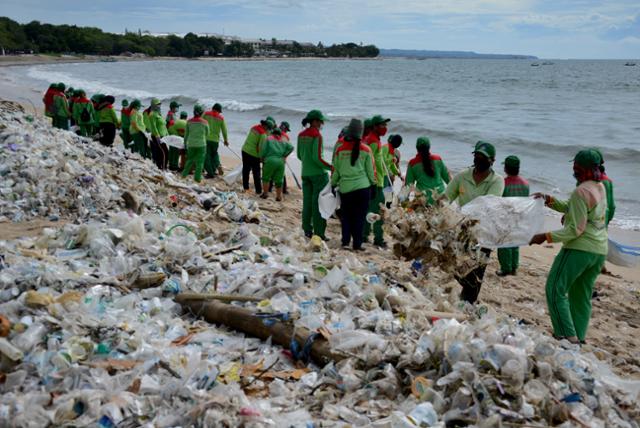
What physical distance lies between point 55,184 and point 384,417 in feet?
19.8

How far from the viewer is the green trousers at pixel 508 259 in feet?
25.8

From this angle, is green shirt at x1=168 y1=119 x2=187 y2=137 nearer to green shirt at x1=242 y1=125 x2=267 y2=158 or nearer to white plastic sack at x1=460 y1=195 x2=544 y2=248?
green shirt at x1=242 y1=125 x2=267 y2=158

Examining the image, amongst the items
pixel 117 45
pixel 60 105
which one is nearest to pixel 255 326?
pixel 60 105

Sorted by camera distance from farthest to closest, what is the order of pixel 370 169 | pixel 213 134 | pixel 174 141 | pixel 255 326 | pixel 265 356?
pixel 174 141
pixel 213 134
pixel 370 169
pixel 255 326
pixel 265 356

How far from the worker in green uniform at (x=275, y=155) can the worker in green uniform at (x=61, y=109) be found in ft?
20.5

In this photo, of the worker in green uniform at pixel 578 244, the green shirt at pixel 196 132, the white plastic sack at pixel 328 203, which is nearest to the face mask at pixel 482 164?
the worker in green uniform at pixel 578 244

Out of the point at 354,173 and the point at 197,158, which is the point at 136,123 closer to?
the point at 197,158

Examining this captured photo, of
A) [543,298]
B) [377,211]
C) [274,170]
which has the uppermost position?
[274,170]

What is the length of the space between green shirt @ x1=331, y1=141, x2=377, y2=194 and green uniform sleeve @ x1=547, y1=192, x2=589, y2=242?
115 inches

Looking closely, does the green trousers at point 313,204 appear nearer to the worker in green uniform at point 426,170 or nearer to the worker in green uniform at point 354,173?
the worker in green uniform at point 354,173

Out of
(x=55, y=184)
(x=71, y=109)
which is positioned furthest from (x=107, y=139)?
(x=55, y=184)

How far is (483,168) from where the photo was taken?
5789 millimetres

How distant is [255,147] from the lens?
11523 millimetres

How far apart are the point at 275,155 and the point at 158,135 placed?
142 inches
